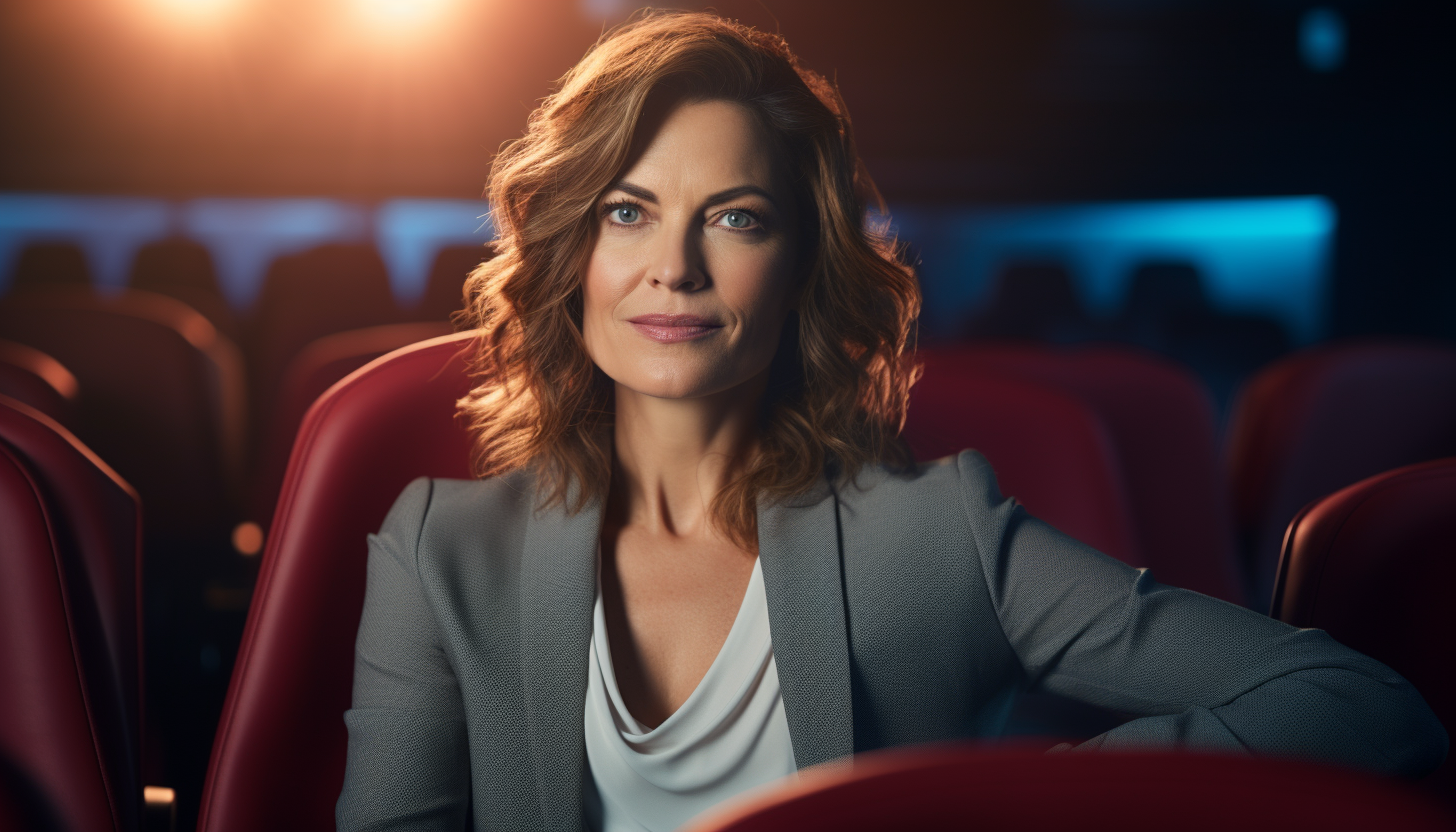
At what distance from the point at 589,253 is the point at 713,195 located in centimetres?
14

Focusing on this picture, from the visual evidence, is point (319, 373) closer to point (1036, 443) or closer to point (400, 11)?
point (1036, 443)

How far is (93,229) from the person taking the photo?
534 cm

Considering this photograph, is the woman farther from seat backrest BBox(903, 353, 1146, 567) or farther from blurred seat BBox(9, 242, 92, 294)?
blurred seat BBox(9, 242, 92, 294)

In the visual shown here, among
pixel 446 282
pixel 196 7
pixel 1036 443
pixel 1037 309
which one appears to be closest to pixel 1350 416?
pixel 1036 443

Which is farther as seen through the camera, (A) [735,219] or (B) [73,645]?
(A) [735,219]

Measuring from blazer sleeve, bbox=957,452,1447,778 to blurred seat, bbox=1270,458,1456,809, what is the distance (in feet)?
0.41

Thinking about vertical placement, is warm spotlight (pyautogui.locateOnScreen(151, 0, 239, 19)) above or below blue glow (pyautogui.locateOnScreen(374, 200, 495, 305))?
above

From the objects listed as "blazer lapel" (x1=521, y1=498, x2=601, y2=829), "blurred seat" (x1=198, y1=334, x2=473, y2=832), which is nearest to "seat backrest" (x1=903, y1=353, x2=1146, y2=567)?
"blazer lapel" (x1=521, y1=498, x2=601, y2=829)

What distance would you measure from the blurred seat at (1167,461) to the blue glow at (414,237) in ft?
13.0

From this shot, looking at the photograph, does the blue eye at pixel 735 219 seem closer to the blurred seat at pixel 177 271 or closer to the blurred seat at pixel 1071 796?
the blurred seat at pixel 1071 796

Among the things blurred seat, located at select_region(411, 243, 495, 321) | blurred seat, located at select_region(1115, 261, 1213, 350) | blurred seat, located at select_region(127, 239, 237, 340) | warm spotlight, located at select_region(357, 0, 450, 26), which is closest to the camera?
blurred seat, located at select_region(411, 243, 495, 321)

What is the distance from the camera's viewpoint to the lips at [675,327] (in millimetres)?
956

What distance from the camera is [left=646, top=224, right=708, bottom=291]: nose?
3.10 ft

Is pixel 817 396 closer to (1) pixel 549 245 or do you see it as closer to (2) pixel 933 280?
(1) pixel 549 245
